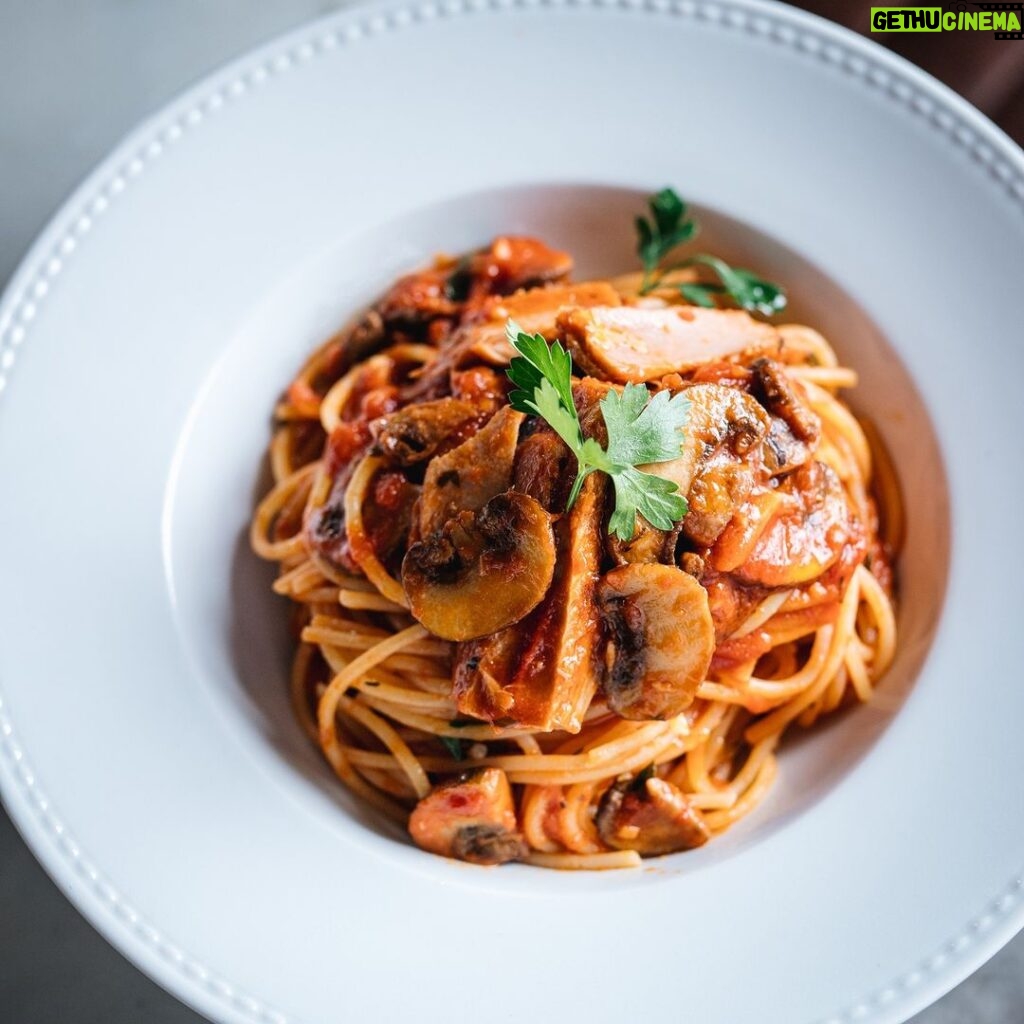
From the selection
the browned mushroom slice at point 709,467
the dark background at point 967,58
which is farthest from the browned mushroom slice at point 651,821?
the dark background at point 967,58

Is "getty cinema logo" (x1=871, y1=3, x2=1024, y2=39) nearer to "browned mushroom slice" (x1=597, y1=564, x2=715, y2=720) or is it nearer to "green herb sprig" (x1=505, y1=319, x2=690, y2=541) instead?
"green herb sprig" (x1=505, y1=319, x2=690, y2=541)

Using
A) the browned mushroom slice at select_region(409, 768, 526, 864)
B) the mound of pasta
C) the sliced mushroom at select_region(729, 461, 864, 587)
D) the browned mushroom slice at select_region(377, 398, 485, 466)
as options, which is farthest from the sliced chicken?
the browned mushroom slice at select_region(409, 768, 526, 864)

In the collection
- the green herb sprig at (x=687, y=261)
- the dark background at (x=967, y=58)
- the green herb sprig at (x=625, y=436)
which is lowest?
the green herb sprig at (x=625, y=436)

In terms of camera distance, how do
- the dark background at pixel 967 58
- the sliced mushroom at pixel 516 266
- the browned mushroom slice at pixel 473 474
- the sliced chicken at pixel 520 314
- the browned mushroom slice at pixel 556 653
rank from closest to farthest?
the browned mushroom slice at pixel 556 653, the browned mushroom slice at pixel 473 474, the sliced chicken at pixel 520 314, the sliced mushroom at pixel 516 266, the dark background at pixel 967 58

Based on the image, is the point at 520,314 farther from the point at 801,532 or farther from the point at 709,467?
the point at 801,532

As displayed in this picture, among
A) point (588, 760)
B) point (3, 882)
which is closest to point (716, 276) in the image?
point (588, 760)

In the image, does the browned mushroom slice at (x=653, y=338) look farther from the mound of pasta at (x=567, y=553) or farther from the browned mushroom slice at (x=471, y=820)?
the browned mushroom slice at (x=471, y=820)
